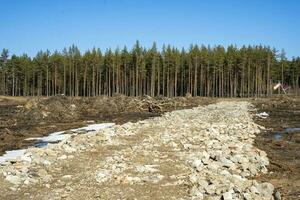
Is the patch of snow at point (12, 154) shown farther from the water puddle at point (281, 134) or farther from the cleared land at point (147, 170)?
the water puddle at point (281, 134)

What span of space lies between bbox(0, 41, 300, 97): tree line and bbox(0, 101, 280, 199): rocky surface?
3033 inches

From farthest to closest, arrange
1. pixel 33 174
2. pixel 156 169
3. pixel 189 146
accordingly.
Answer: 1. pixel 189 146
2. pixel 156 169
3. pixel 33 174

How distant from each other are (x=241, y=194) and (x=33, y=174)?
710 centimetres

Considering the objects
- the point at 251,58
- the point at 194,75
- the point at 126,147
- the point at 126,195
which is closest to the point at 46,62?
the point at 194,75

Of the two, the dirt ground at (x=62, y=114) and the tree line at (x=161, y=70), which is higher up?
the tree line at (x=161, y=70)

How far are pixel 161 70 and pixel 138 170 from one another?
306 ft

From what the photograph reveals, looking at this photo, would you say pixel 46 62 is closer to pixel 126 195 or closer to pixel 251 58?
pixel 251 58

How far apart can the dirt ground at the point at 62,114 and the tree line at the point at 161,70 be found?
40.3 metres

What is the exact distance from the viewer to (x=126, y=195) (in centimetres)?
1235

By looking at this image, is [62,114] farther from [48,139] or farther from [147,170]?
[147,170]

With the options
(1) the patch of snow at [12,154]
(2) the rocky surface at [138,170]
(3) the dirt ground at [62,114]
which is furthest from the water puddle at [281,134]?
(1) the patch of snow at [12,154]

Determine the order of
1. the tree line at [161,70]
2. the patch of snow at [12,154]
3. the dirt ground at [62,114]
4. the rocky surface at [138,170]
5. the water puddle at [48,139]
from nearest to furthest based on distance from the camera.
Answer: the rocky surface at [138,170], the patch of snow at [12,154], the water puddle at [48,139], the dirt ground at [62,114], the tree line at [161,70]

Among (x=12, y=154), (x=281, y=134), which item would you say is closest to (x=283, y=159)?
(x=281, y=134)

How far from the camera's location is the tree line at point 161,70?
335ft
